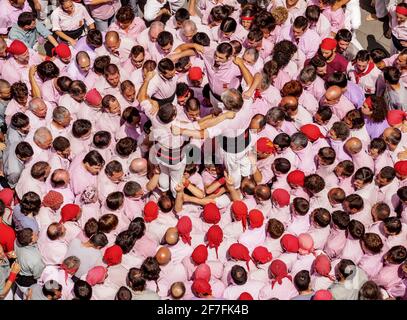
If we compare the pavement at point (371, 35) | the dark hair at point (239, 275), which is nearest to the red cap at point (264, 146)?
the dark hair at point (239, 275)

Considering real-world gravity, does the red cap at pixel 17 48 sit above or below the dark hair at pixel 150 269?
above

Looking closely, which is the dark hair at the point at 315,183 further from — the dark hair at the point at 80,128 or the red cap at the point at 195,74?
the dark hair at the point at 80,128

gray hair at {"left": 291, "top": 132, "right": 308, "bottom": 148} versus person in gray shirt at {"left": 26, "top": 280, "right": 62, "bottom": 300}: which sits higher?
gray hair at {"left": 291, "top": 132, "right": 308, "bottom": 148}

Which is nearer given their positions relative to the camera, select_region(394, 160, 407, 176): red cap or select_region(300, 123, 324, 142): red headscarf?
select_region(394, 160, 407, 176): red cap

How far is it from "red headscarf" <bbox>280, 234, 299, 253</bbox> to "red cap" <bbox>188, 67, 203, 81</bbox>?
3.11 metres

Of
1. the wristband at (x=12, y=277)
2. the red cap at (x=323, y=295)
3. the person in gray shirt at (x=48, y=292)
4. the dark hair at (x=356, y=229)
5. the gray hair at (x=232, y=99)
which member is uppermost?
the gray hair at (x=232, y=99)

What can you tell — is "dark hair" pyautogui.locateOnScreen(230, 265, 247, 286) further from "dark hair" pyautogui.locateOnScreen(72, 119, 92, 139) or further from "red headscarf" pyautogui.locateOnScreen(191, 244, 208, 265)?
"dark hair" pyautogui.locateOnScreen(72, 119, 92, 139)

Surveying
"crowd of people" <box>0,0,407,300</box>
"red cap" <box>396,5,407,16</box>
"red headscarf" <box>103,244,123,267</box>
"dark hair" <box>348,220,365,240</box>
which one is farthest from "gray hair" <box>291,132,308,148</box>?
"red cap" <box>396,5,407,16</box>

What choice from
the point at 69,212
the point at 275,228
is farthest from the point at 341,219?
the point at 69,212

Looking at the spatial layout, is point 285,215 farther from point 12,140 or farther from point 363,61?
point 12,140

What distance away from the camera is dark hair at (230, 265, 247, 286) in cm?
728

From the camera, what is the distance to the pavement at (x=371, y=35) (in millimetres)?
11211

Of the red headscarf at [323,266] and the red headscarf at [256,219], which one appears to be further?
the red headscarf at [256,219]

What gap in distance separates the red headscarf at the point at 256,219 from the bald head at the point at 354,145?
1.70 metres
